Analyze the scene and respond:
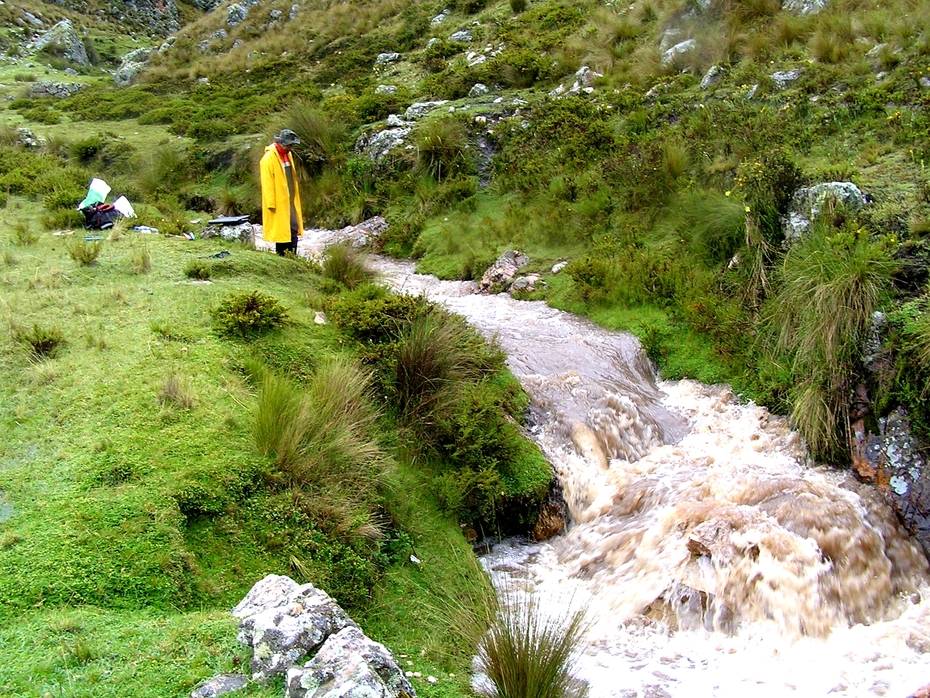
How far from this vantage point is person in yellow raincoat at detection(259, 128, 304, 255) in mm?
9742

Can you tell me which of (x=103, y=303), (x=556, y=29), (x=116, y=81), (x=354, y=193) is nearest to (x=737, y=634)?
(x=103, y=303)

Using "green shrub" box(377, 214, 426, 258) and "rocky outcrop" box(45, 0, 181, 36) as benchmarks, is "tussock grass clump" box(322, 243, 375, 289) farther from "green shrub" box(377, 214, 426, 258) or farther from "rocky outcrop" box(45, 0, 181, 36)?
"rocky outcrop" box(45, 0, 181, 36)

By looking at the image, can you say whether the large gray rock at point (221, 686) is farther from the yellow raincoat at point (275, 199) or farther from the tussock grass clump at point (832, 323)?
the yellow raincoat at point (275, 199)

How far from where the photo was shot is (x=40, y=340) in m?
6.15

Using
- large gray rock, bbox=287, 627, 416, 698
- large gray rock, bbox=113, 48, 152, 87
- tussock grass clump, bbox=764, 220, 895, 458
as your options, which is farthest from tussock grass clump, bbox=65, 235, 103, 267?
large gray rock, bbox=113, 48, 152, 87

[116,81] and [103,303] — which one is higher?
[116,81]

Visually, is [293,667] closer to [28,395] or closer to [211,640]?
[211,640]

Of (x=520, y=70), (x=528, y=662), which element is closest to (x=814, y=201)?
(x=528, y=662)

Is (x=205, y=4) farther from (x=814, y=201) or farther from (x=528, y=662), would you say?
(x=528, y=662)

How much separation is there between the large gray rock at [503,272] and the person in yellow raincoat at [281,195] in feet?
9.20

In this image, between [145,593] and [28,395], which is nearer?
[145,593]

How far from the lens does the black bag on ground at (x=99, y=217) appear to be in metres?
11.0

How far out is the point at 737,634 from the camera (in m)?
5.03

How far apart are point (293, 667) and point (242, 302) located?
444 cm
